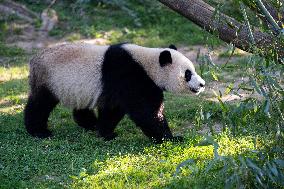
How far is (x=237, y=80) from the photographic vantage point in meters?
10.8

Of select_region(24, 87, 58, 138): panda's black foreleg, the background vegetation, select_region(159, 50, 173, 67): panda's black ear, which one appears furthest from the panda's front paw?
select_region(159, 50, 173, 67): panda's black ear

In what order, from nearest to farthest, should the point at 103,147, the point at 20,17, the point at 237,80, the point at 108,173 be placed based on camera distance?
1. the point at 108,173
2. the point at 103,147
3. the point at 237,80
4. the point at 20,17

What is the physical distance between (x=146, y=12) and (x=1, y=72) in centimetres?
456

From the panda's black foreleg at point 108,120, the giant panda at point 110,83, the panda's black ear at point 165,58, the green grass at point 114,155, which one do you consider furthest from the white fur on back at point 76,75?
the panda's black ear at point 165,58

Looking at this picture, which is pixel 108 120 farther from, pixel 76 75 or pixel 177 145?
pixel 177 145

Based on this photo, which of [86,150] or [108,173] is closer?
[108,173]

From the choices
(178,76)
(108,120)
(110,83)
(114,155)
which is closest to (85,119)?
(108,120)

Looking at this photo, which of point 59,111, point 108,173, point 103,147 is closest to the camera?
point 108,173

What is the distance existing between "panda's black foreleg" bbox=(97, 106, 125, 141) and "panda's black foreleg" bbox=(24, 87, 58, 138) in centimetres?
71

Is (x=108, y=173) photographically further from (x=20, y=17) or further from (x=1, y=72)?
(x=20, y=17)

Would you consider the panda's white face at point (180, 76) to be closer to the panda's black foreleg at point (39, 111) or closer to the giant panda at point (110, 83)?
the giant panda at point (110, 83)

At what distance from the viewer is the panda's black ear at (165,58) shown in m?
7.32

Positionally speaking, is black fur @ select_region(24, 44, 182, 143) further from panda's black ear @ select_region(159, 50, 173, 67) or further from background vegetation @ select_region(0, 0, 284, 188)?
background vegetation @ select_region(0, 0, 284, 188)

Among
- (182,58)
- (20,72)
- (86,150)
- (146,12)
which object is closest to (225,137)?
(182,58)
